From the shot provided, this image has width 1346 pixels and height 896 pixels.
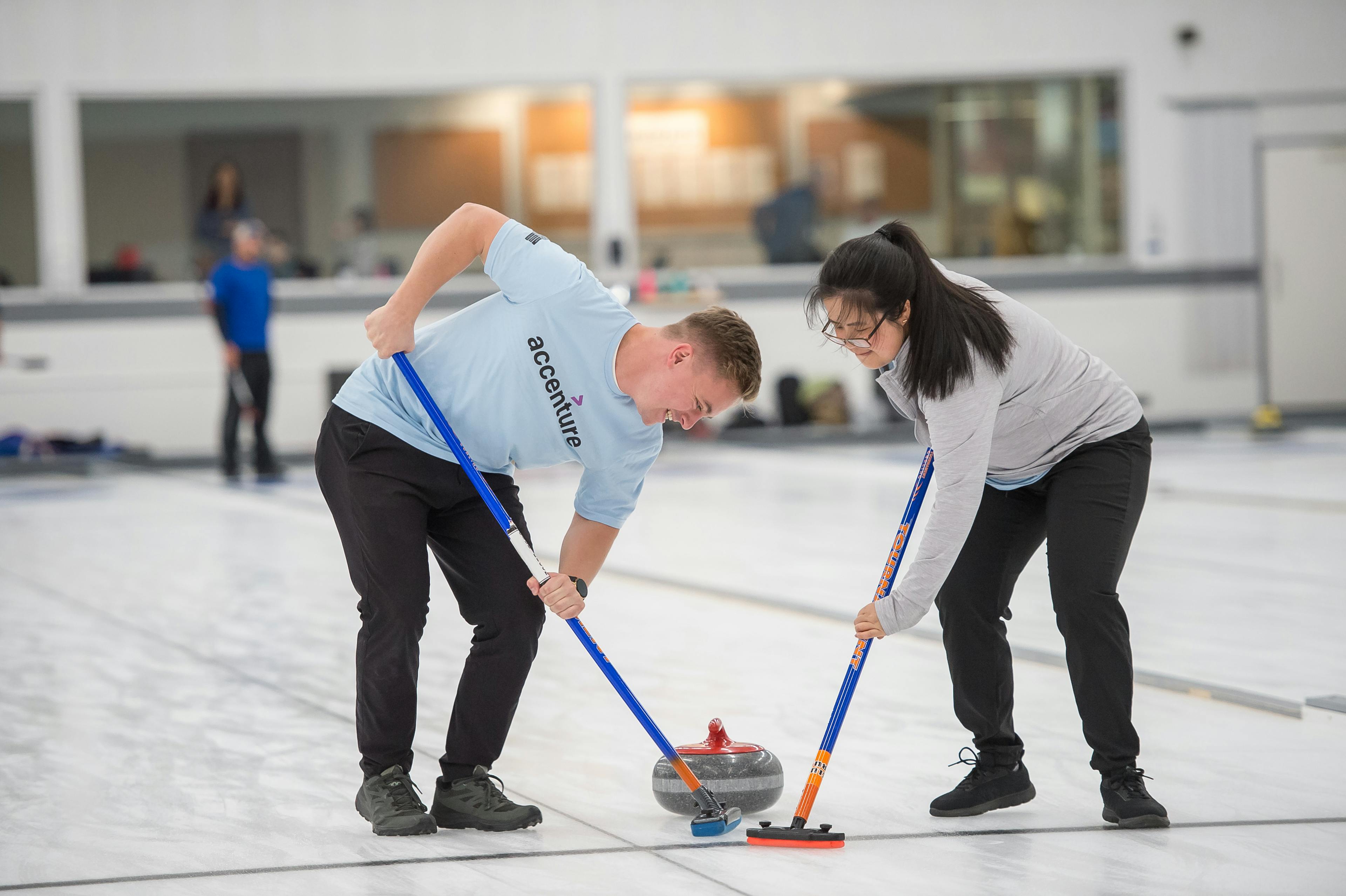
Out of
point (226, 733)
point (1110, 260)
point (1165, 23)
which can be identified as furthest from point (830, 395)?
point (226, 733)

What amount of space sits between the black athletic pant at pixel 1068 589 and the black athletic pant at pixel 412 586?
0.90 meters

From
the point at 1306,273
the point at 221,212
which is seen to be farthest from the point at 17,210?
the point at 1306,273

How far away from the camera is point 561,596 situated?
2828 millimetres

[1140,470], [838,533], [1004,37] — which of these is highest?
[1004,37]

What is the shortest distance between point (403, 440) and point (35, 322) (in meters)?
11.3

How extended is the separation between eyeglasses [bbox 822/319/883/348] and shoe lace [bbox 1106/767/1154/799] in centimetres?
101

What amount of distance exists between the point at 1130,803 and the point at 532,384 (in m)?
1.43

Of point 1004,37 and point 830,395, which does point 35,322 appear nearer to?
point 830,395

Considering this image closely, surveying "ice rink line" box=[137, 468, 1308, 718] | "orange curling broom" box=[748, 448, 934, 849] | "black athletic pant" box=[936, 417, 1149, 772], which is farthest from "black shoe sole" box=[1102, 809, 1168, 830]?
"orange curling broom" box=[748, 448, 934, 849]

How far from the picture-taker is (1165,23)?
14.1 metres

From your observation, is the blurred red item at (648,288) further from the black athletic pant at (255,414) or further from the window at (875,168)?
the black athletic pant at (255,414)

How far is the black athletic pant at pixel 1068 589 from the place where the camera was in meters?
2.88

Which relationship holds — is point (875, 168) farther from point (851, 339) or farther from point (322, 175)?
point (851, 339)

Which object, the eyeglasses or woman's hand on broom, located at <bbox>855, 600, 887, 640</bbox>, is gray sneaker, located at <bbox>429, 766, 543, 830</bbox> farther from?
the eyeglasses
